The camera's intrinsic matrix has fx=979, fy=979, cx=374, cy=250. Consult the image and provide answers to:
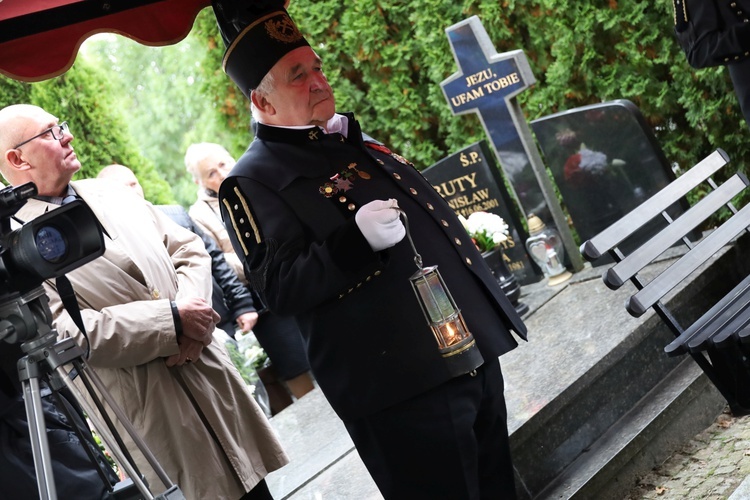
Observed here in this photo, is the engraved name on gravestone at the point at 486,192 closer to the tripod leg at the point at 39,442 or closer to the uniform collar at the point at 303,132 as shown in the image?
the uniform collar at the point at 303,132

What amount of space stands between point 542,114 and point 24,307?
18.1ft

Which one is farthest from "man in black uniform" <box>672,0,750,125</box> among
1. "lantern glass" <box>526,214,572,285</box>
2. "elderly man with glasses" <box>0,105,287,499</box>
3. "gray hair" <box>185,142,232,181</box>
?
"gray hair" <box>185,142,232,181</box>

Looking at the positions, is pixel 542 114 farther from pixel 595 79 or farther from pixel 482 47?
pixel 482 47

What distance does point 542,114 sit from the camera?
24.0 feet

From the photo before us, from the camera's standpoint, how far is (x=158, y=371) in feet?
11.3

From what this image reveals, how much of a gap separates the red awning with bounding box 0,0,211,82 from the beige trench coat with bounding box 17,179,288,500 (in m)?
0.48

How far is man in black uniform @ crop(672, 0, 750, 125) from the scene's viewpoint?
450cm

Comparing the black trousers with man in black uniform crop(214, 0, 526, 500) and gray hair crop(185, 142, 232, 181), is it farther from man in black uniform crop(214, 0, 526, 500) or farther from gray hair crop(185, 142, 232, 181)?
gray hair crop(185, 142, 232, 181)

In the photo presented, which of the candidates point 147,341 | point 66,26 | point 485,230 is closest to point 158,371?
point 147,341

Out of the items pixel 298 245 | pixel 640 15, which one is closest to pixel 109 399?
pixel 298 245

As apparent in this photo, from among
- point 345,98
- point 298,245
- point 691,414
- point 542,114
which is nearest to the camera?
point 298,245

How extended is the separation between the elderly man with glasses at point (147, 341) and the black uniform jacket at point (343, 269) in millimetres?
603

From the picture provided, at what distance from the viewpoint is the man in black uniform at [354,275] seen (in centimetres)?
282

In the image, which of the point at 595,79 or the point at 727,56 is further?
the point at 595,79
